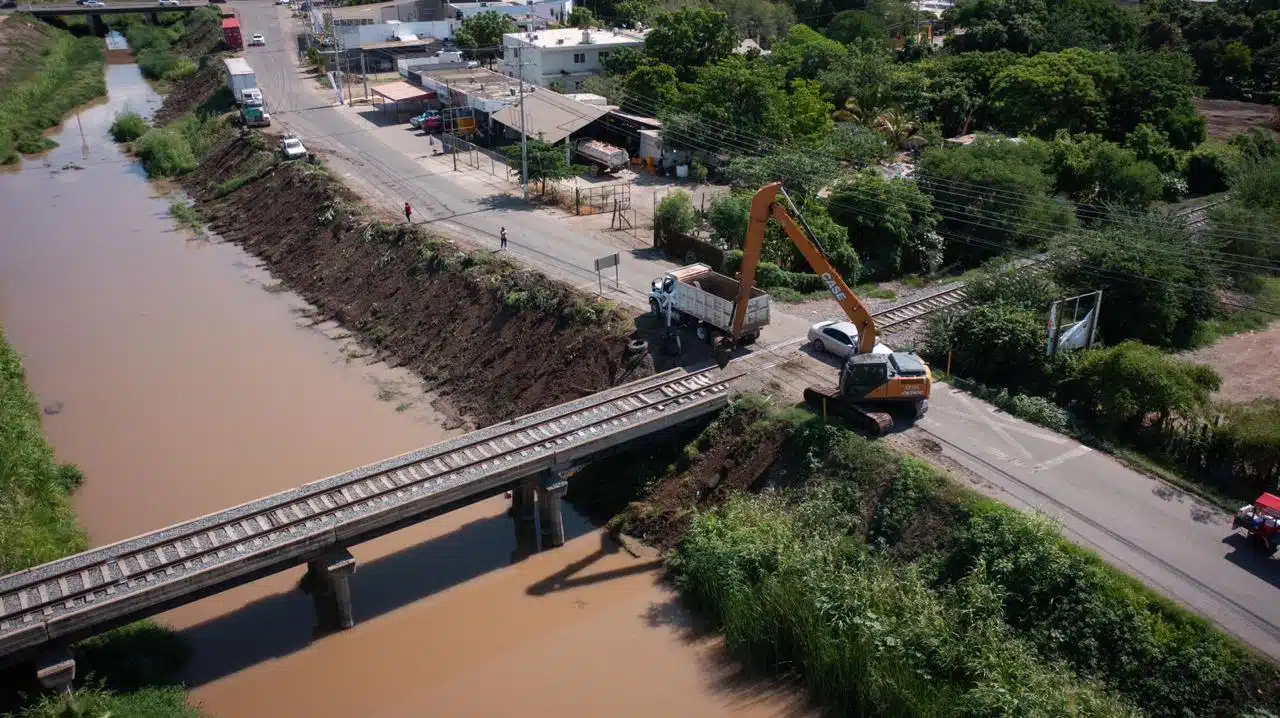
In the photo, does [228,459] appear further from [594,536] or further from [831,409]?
[831,409]

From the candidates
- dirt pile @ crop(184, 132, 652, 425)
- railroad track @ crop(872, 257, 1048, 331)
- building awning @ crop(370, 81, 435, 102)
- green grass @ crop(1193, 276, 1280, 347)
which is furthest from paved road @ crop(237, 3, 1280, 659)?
building awning @ crop(370, 81, 435, 102)

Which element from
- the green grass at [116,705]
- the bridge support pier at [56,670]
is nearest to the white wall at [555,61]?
the green grass at [116,705]

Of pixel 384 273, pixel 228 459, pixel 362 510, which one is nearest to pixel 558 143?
pixel 384 273

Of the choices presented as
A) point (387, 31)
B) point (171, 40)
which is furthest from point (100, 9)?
point (387, 31)

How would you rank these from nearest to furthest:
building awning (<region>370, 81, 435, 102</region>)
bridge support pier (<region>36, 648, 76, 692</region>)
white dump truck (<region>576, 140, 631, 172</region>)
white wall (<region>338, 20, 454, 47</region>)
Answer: bridge support pier (<region>36, 648, 76, 692</region>)
white dump truck (<region>576, 140, 631, 172</region>)
building awning (<region>370, 81, 435, 102</region>)
white wall (<region>338, 20, 454, 47</region>)

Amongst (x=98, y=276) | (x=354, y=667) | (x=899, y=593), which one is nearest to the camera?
(x=899, y=593)

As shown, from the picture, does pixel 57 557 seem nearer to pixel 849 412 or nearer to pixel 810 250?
pixel 849 412

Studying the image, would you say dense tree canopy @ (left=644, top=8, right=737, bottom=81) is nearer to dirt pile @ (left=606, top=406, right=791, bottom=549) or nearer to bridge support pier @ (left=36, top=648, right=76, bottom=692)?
dirt pile @ (left=606, top=406, right=791, bottom=549)
